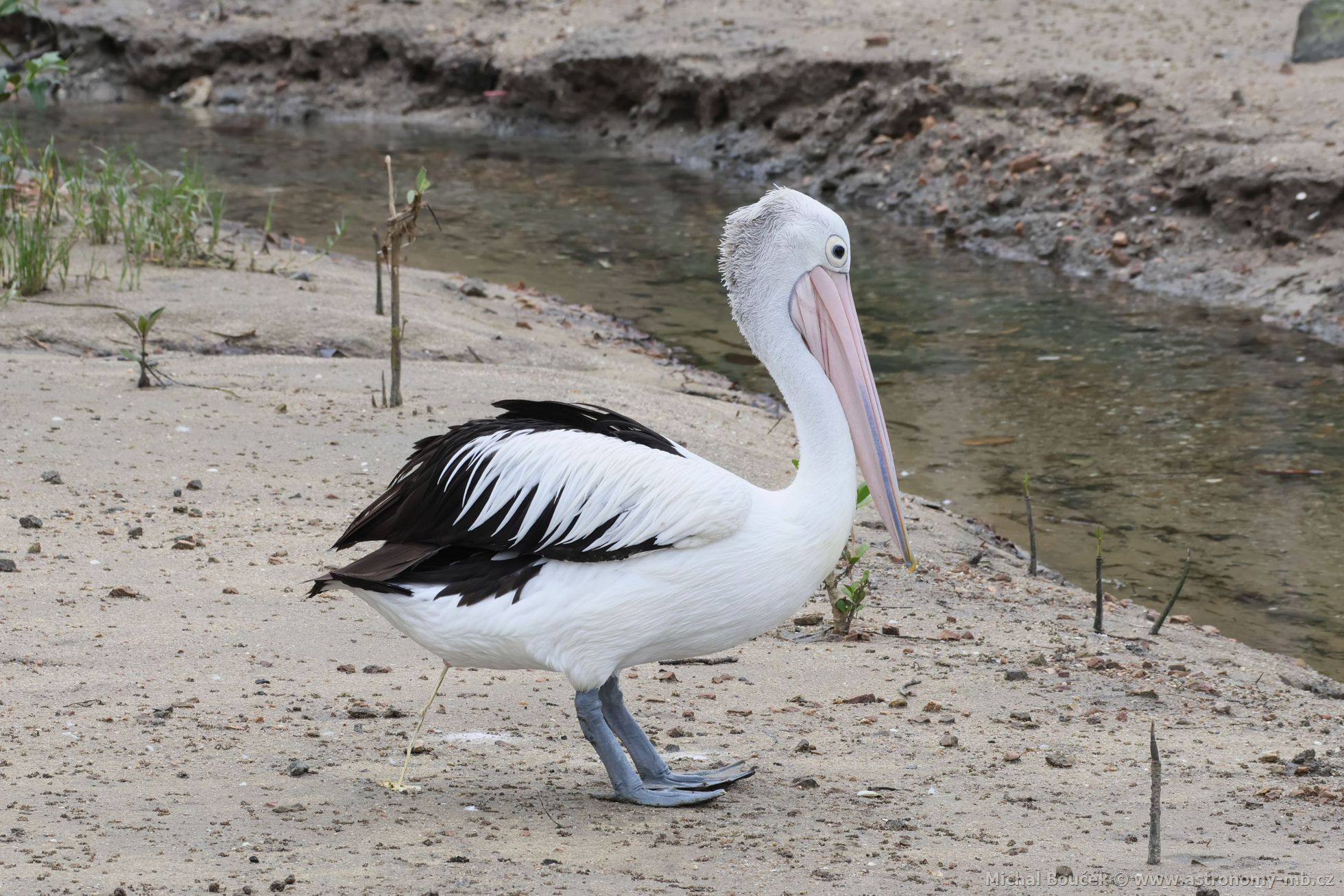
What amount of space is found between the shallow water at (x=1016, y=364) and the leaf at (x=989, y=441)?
0.05ft

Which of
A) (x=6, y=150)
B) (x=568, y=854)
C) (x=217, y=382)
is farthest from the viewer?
(x=6, y=150)

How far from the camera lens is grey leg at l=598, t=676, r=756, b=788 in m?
3.15

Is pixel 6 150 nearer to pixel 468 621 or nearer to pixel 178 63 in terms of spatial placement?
pixel 468 621

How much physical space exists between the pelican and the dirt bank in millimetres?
6293

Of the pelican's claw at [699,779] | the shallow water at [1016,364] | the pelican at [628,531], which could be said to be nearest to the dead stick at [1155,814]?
the pelican at [628,531]

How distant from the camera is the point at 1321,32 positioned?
36.8 feet

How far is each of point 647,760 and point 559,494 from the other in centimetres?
63

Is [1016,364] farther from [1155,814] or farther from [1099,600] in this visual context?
[1155,814]

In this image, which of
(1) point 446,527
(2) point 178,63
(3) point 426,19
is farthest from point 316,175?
(1) point 446,527

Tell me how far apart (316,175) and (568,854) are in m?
11.1

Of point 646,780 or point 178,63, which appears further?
point 178,63

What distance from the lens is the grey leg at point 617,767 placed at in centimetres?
303

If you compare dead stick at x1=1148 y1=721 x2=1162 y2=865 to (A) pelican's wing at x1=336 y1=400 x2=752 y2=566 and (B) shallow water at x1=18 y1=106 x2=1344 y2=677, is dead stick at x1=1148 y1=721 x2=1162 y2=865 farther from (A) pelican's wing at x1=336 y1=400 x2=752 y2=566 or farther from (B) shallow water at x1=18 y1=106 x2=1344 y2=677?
(B) shallow water at x1=18 y1=106 x2=1344 y2=677

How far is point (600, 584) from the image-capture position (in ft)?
9.66
